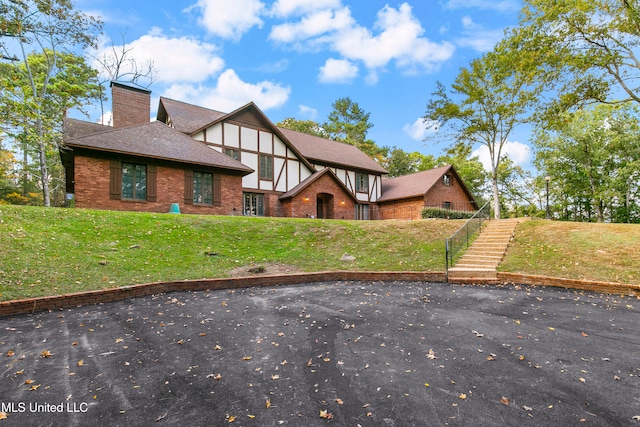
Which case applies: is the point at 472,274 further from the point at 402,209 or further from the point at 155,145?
the point at 402,209

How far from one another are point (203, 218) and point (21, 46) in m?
15.4

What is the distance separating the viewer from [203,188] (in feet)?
54.9

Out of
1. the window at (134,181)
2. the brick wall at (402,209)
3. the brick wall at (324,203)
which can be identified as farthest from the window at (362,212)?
the window at (134,181)

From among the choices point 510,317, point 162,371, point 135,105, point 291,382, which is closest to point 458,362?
point 291,382

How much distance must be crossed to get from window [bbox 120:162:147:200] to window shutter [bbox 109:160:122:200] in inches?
9.3

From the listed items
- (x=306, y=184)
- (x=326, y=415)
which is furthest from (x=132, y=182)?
(x=326, y=415)

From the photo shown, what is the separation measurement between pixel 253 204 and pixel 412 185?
14505mm

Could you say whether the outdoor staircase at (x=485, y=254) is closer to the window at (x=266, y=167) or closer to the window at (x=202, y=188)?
the window at (x=202, y=188)

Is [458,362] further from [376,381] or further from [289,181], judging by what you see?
[289,181]

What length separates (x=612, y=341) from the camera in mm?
4438

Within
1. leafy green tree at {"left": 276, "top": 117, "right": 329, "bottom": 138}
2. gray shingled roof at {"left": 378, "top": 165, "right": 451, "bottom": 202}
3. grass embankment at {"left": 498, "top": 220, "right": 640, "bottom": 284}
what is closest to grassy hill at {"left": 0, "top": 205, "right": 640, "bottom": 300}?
grass embankment at {"left": 498, "top": 220, "right": 640, "bottom": 284}

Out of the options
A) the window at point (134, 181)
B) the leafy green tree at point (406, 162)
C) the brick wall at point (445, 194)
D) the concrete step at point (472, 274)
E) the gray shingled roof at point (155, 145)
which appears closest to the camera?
the concrete step at point (472, 274)

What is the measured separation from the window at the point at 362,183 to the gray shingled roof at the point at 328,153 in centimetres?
73

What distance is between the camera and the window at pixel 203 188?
1650cm
